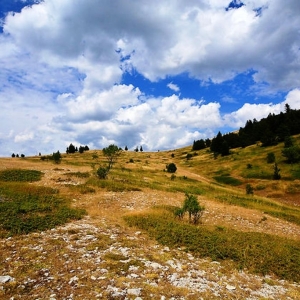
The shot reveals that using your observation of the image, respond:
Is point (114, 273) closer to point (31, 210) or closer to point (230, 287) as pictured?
point (230, 287)

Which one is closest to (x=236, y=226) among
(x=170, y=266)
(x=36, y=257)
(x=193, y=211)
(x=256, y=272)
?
(x=193, y=211)

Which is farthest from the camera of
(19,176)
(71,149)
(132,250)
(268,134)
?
(71,149)

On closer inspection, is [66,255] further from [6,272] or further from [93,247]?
[6,272]

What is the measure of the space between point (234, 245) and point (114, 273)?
7.80 meters

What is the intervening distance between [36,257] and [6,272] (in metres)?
1.67

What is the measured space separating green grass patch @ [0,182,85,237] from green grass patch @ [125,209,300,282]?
518 cm

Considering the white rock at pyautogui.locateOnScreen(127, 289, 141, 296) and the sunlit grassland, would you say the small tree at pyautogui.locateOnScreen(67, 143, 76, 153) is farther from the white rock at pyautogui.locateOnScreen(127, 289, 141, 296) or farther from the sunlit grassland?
the white rock at pyautogui.locateOnScreen(127, 289, 141, 296)

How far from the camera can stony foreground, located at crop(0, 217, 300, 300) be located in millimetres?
9789

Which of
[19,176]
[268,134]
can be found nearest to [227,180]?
[268,134]

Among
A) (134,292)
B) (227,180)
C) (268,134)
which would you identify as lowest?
(227,180)

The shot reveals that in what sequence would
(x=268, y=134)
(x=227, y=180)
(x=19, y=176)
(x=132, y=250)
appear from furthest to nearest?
(x=268, y=134) < (x=227, y=180) < (x=19, y=176) < (x=132, y=250)

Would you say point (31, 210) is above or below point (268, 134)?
below

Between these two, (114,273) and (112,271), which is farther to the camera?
(112,271)

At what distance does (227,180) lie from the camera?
71.6 metres
